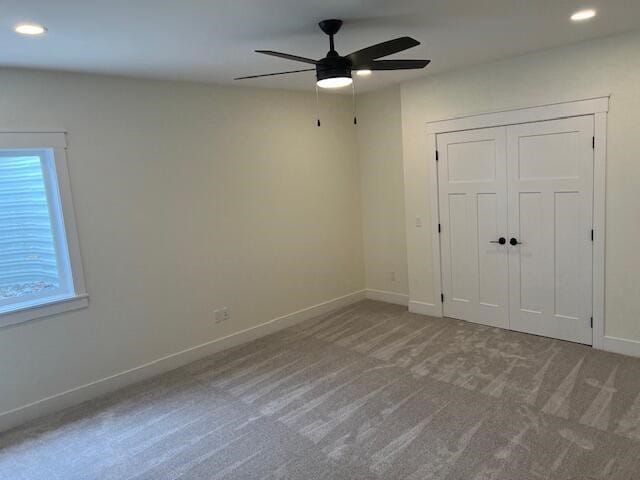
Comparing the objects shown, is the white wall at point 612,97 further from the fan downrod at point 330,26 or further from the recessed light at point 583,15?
the fan downrod at point 330,26

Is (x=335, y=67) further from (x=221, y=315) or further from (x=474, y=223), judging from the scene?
(x=221, y=315)

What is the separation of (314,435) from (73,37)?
2.89 metres

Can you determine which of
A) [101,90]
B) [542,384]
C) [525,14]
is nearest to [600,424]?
[542,384]

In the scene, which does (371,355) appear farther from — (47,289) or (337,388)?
(47,289)

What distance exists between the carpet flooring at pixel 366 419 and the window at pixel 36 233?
0.89 metres

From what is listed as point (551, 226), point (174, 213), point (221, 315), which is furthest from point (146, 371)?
point (551, 226)

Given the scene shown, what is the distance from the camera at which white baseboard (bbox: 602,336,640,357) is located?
12.0 ft

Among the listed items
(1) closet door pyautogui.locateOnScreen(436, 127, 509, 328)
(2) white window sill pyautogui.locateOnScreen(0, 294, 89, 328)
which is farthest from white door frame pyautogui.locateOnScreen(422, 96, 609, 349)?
(2) white window sill pyautogui.locateOnScreen(0, 294, 89, 328)

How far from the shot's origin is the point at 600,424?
2.79 m

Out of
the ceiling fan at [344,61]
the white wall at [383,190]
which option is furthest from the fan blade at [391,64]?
the white wall at [383,190]

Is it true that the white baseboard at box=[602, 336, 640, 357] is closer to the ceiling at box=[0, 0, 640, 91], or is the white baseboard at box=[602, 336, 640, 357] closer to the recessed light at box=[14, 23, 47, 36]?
the ceiling at box=[0, 0, 640, 91]

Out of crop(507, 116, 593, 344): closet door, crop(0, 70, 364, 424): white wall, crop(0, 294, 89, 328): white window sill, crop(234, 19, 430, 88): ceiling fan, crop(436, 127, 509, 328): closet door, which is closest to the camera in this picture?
crop(234, 19, 430, 88): ceiling fan

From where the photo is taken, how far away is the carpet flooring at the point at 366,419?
255cm

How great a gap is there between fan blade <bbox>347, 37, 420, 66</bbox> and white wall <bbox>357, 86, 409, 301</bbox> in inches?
105
